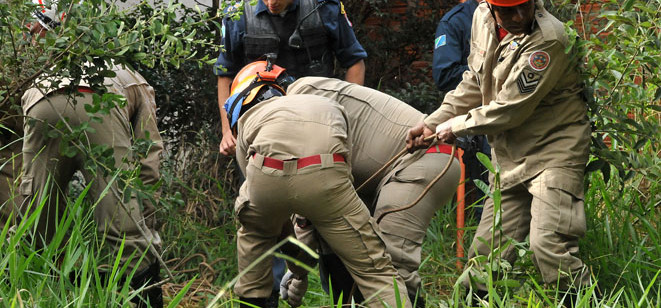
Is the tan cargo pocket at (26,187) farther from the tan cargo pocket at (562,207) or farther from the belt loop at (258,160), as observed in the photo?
the tan cargo pocket at (562,207)

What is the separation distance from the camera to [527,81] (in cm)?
357

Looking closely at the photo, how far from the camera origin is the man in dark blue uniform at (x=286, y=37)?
488cm

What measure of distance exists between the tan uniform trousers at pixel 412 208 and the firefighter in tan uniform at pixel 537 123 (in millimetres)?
132

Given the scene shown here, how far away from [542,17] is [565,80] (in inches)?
11.1

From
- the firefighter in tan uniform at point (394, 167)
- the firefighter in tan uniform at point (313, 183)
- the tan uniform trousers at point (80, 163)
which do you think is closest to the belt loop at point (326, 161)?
the firefighter in tan uniform at point (313, 183)

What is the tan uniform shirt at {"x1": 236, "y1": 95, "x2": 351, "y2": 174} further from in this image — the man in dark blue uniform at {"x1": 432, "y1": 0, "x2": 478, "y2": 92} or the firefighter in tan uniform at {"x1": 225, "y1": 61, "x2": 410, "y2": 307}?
the man in dark blue uniform at {"x1": 432, "y1": 0, "x2": 478, "y2": 92}

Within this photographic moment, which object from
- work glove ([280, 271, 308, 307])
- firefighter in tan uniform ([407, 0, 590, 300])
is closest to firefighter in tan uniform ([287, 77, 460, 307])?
firefighter in tan uniform ([407, 0, 590, 300])

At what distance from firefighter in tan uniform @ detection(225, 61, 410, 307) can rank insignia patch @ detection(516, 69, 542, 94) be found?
0.69 metres

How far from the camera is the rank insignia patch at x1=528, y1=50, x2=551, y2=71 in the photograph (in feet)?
11.6

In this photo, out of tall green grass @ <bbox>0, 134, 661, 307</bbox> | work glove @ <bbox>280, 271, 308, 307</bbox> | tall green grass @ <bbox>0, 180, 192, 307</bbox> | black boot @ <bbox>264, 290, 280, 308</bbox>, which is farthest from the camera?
black boot @ <bbox>264, 290, 280, 308</bbox>

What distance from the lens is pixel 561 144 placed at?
375cm

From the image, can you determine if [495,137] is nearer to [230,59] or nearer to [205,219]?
[230,59]

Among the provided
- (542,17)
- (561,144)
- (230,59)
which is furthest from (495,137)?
(230,59)

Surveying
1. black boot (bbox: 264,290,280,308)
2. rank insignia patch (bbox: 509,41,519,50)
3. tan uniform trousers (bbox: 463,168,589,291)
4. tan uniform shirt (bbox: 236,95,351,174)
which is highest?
rank insignia patch (bbox: 509,41,519,50)
